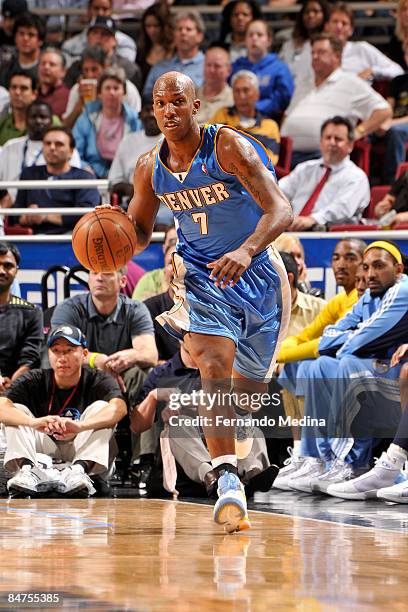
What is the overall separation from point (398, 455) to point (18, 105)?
6537 millimetres

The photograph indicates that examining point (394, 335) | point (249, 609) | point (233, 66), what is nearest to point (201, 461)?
point (394, 335)

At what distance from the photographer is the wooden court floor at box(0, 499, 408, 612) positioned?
3.11 meters

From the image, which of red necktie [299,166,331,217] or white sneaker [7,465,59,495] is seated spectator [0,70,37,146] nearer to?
red necktie [299,166,331,217]

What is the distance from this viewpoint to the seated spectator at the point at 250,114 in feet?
33.1

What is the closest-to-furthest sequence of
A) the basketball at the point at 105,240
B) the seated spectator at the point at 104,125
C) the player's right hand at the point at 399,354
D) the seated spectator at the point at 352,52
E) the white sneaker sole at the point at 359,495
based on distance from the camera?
the basketball at the point at 105,240, the white sneaker sole at the point at 359,495, the player's right hand at the point at 399,354, the seated spectator at the point at 104,125, the seated spectator at the point at 352,52

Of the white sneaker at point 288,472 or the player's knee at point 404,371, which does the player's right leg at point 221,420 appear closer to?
the player's knee at point 404,371

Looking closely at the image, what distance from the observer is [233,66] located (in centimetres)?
1161

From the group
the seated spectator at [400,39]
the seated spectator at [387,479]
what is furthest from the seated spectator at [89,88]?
the seated spectator at [387,479]

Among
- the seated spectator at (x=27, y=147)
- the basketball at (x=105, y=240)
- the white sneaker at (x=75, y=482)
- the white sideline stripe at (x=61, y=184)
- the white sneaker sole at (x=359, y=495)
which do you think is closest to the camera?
the basketball at (x=105, y=240)

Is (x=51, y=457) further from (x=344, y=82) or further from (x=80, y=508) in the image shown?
(x=344, y=82)

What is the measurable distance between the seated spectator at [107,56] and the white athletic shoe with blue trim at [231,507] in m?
7.65

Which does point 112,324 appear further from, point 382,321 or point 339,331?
point 382,321

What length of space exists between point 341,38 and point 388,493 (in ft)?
21.2

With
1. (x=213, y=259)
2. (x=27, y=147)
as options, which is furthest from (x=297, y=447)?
(x=27, y=147)
